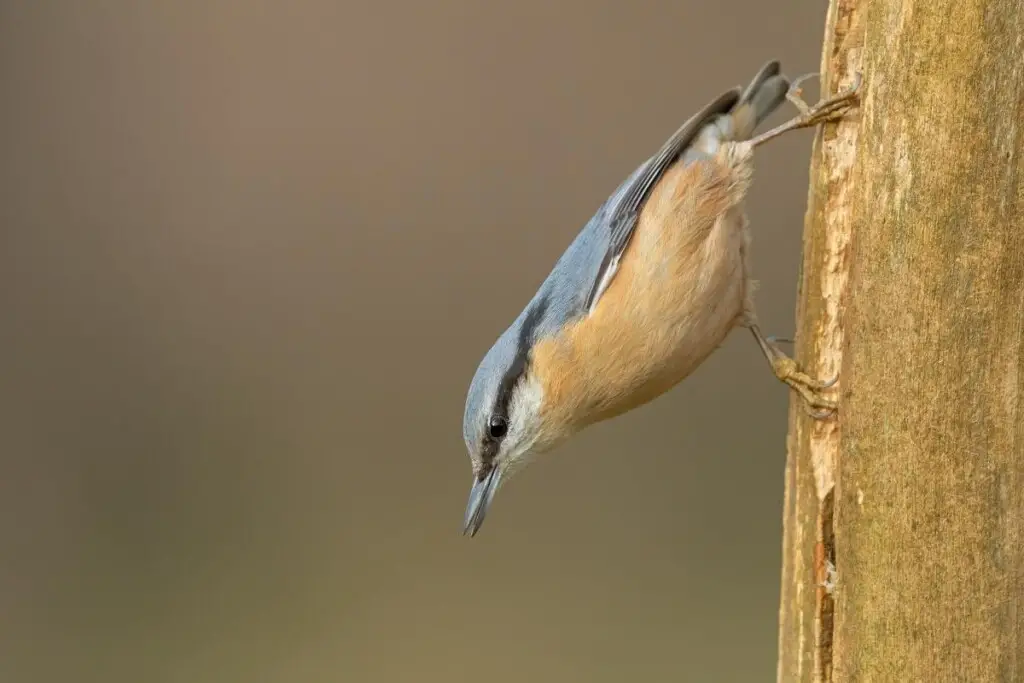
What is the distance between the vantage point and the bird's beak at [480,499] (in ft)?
6.50

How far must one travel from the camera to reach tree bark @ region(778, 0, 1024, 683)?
122cm

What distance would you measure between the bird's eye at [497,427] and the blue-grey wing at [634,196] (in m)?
0.26

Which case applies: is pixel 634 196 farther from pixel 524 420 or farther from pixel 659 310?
pixel 524 420

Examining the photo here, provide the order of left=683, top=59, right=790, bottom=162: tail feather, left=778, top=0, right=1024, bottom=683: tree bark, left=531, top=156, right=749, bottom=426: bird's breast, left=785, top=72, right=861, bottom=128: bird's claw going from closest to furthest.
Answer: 1. left=778, top=0, right=1024, bottom=683: tree bark
2. left=785, top=72, right=861, bottom=128: bird's claw
3. left=531, top=156, right=749, bottom=426: bird's breast
4. left=683, top=59, right=790, bottom=162: tail feather

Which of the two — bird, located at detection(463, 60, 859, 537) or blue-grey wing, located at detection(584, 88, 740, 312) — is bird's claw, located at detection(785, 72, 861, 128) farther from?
blue-grey wing, located at detection(584, 88, 740, 312)

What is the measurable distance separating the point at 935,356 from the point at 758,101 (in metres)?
0.96

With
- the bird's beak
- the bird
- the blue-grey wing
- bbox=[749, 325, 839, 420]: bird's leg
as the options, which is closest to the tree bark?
bbox=[749, 325, 839, 420]: bird's leg

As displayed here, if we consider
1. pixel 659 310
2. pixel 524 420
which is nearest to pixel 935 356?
pixel 659 310

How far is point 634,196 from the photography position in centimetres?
196

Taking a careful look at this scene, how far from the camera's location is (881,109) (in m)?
1.30

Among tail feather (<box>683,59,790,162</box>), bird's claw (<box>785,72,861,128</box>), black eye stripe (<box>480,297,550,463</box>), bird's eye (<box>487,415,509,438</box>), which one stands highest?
tail feather (<box>683,59,790,162</box>)

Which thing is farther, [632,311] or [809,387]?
[632,311]

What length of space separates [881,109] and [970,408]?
15.4 inches

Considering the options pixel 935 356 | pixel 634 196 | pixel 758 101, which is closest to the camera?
pixel 935 356
